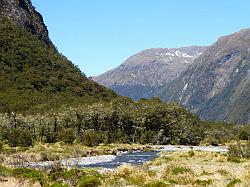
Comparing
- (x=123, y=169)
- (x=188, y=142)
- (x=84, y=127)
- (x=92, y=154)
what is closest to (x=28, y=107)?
(x=84, y=127)

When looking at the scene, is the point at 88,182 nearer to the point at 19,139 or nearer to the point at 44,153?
the point at 44,153

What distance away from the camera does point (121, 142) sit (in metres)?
155

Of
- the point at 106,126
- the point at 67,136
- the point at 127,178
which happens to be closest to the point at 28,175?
Result: the point at 127,178

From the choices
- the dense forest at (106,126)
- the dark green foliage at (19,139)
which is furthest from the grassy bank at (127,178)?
the dense forest at (106,126)

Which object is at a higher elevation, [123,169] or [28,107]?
[28,107]

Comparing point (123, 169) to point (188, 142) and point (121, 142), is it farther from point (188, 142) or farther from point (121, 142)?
point (188, 142)

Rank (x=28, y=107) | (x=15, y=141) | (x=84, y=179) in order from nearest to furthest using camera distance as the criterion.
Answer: (x=84, y=179)
(x=15, y=141)
(x=28, y=107)

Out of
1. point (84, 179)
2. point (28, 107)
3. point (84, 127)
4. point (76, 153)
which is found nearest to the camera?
point (84, 179)

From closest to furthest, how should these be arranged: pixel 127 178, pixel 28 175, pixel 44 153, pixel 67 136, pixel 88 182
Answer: pixel 88 182, pixel 28 175, pixel 127 178, pixel 44 153, pixel 67 136

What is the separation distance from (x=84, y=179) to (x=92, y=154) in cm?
7574

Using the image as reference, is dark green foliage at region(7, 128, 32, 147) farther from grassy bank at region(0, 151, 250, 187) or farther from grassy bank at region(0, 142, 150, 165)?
grassy bank at region(0, 151, 250, 187)

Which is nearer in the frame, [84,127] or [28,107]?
[84,127]

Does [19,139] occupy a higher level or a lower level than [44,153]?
higher

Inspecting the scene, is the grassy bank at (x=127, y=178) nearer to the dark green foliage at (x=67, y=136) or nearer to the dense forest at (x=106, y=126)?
the dense forest at (x=106, y=126)
